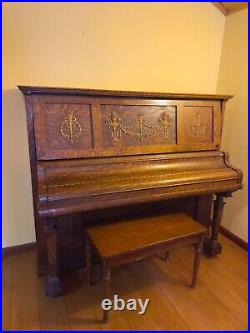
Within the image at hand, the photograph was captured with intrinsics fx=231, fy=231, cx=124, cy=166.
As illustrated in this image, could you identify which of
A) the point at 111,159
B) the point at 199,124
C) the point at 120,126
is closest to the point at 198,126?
the point at 199,124

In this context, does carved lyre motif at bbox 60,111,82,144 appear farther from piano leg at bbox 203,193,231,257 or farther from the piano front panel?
piano leg at bbox 203,193,231,257

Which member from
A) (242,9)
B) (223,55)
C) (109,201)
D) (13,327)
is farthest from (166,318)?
(242,9)

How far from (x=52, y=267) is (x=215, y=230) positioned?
1.31 metres

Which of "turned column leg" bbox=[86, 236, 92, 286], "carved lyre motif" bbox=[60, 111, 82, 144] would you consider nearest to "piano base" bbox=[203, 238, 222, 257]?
"turned column leg" bbox=[86, 236, 92, 286]

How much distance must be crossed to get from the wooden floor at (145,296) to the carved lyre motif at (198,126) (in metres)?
1.05

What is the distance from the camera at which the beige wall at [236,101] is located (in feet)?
6.66

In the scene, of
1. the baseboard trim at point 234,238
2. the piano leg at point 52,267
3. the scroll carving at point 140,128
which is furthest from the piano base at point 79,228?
A: the scroll carving at point 140,128

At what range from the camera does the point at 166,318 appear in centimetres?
140

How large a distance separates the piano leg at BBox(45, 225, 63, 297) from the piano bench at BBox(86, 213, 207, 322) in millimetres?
201

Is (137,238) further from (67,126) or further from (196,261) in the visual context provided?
(67,126)

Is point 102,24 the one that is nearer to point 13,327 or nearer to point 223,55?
point 223,55

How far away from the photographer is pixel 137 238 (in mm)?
1369

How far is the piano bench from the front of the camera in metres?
1.26

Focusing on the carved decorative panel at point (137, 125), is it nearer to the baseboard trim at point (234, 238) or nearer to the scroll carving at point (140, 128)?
the scroll carving at point (140, 128)
